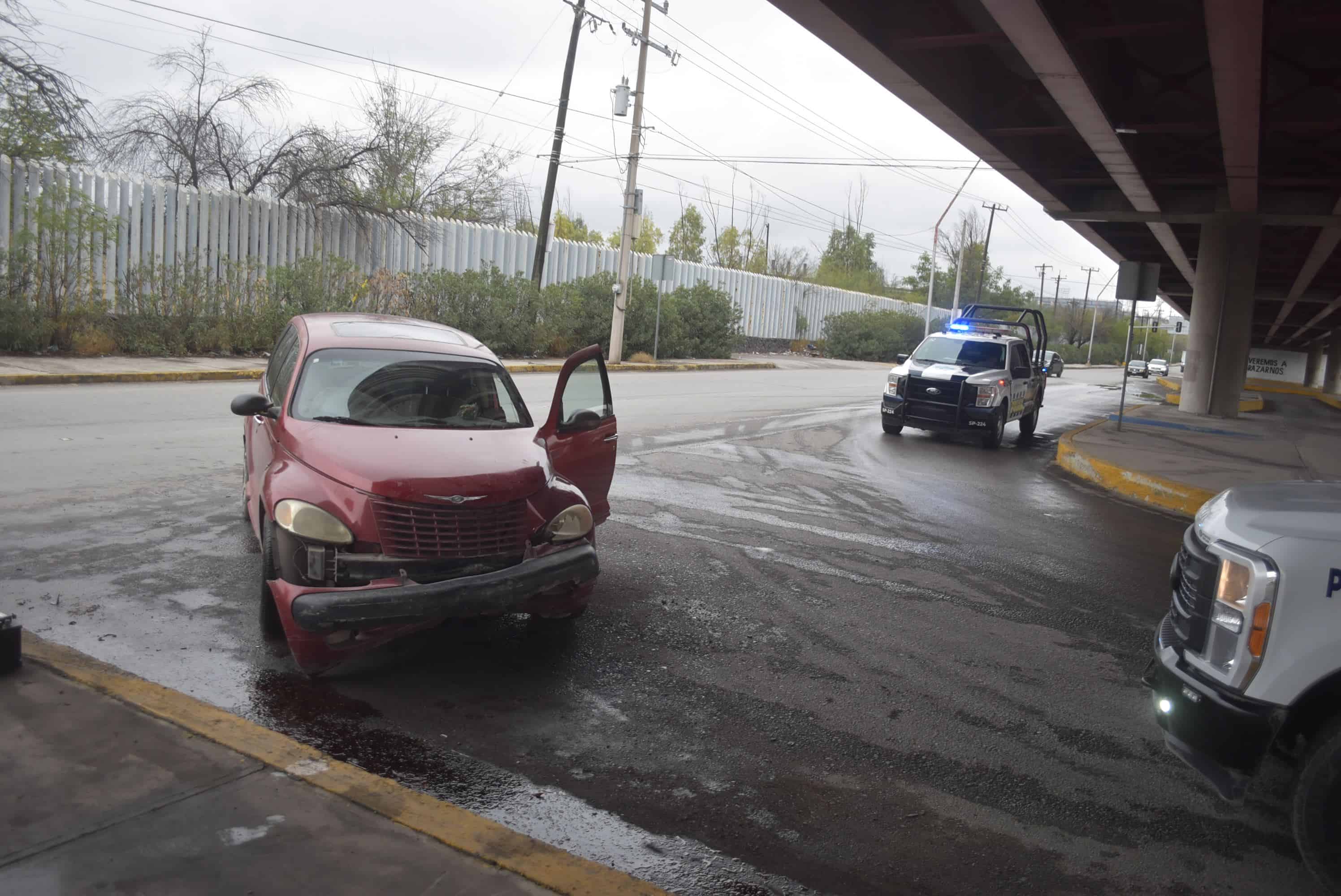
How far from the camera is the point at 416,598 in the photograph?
4.54 metres

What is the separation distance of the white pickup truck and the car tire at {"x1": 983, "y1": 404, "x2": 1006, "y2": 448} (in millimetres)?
12497

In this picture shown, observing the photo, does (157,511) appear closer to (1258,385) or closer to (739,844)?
(739,844)

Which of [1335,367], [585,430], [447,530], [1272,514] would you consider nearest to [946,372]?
[585,430]

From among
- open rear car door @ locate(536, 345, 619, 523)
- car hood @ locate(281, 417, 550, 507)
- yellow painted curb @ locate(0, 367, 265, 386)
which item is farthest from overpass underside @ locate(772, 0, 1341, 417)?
yellow painted curb @ locate(0, 367, 265, 386)

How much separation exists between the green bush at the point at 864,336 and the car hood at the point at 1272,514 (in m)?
46.0

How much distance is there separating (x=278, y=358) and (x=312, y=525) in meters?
2.79

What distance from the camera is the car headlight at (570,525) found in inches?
208

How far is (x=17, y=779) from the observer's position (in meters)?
3.48

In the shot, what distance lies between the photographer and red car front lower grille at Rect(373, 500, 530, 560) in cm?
475

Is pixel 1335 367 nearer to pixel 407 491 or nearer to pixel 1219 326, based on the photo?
pixel 1219 326

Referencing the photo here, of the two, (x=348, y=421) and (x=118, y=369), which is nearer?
(x=348, y=421)

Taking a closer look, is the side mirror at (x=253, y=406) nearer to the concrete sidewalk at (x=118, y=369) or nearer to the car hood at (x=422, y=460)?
the car hood at (x=422, y=460)

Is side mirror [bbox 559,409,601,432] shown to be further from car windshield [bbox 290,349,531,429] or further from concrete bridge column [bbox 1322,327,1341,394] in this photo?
concrete bridge column [bbox 1322,327,1341,394]

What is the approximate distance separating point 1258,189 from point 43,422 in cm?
2213
